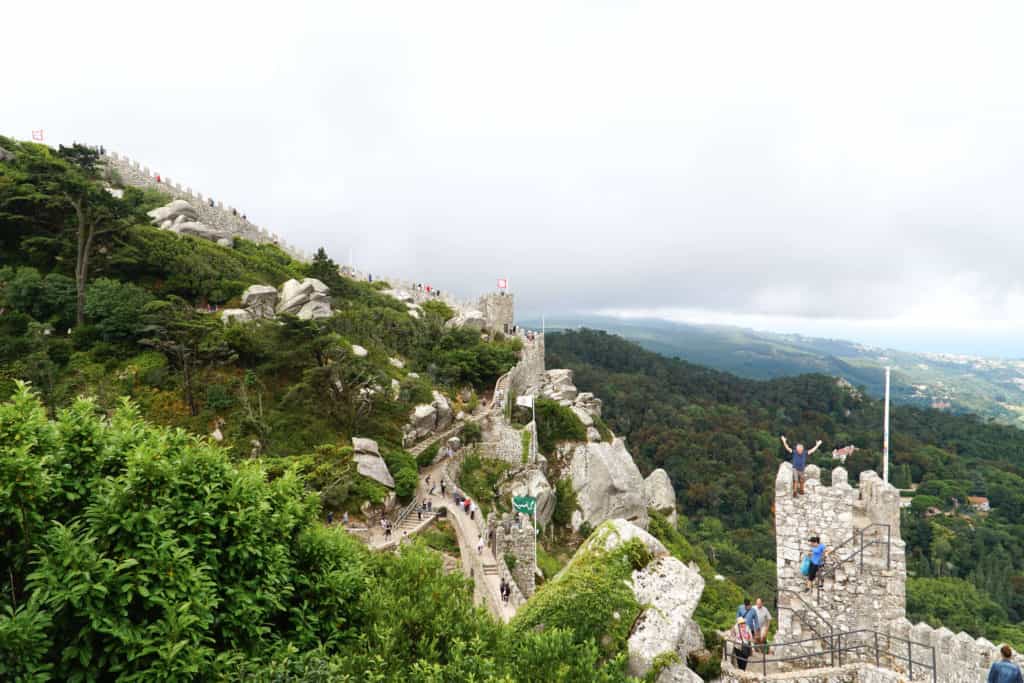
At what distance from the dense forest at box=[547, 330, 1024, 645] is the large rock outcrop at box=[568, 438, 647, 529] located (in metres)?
25.9

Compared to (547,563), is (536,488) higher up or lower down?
higher up

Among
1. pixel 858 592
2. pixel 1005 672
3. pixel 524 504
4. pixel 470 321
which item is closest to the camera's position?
pixel 1005 672

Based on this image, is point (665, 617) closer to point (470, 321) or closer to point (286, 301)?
point (286, 301)

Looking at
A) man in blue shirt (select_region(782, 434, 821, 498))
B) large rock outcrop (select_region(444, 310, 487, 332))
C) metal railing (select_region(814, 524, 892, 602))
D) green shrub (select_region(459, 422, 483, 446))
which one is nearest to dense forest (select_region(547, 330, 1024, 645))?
green shrub (select_region(459, 422, 483, 446))

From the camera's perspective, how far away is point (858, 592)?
36.3 ft

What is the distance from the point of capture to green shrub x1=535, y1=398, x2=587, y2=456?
37594 mm

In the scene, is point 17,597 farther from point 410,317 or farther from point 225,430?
point 410,317

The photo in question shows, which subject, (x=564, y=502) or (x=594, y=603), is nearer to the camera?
(x=594, y=603)

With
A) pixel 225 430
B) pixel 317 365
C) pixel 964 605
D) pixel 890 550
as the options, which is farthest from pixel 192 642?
pixel 964 605

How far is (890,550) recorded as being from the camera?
36.2 feet

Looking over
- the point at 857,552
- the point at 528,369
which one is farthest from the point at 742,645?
A: the point at 528,369

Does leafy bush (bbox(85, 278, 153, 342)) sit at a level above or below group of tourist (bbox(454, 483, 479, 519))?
above

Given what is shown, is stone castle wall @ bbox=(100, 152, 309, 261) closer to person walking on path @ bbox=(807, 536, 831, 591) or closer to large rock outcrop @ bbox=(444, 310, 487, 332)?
large rock outcrop @ bbox=(444, 310, 487, 332)

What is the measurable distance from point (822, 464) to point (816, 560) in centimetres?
8219
